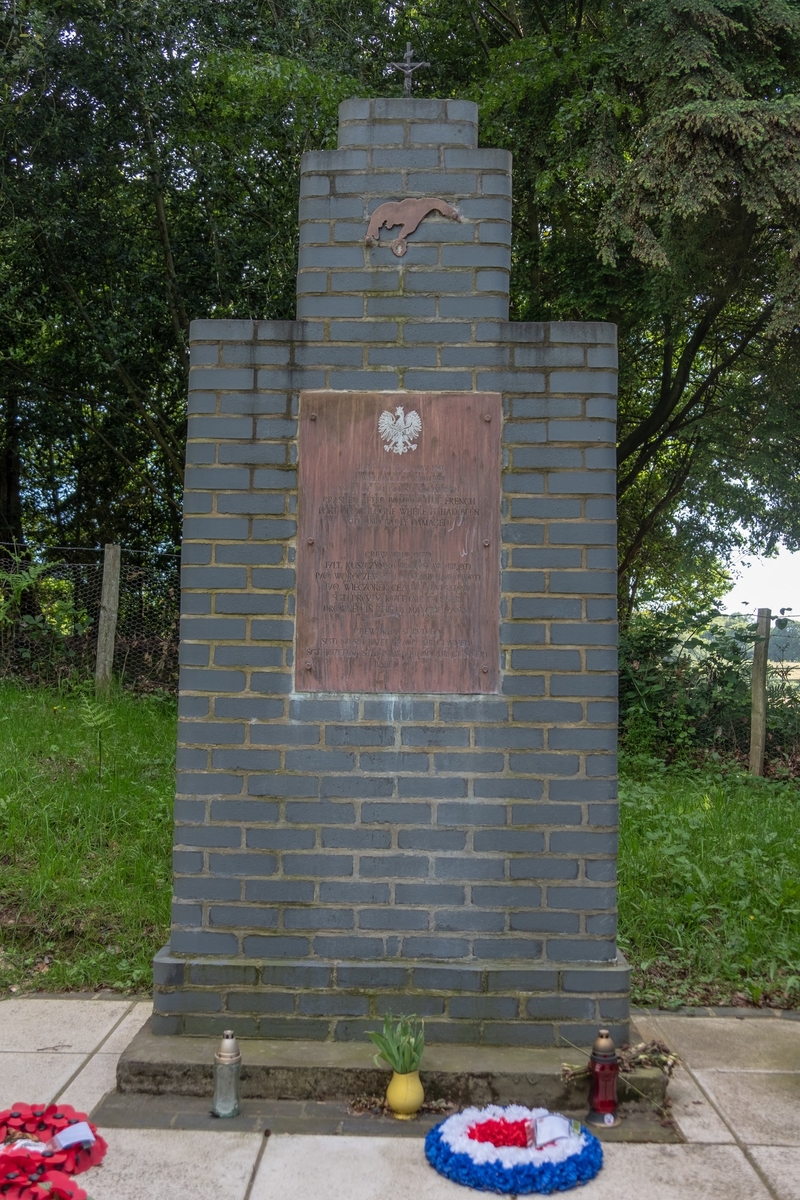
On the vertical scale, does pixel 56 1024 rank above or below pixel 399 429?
below

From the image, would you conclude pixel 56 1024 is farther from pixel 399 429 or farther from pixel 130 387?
pixel 130 387

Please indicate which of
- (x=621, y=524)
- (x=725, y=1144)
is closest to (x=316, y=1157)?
(x=725, y=1144)

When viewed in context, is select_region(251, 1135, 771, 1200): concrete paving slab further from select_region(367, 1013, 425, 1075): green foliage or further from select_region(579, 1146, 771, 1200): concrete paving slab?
select_region(367, 1013, 425, 1075): green foliage

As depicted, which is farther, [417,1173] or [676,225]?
[676,225]

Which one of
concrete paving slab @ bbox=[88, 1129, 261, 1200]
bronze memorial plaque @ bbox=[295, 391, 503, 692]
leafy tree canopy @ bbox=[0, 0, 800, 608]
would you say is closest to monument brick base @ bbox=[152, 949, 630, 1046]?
concrete paving slab @ bbox=[88, 1129, 261, 1200]

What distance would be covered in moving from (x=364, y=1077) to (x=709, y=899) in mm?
2732

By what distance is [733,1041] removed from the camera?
4.14 metres

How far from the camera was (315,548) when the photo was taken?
378 centimetres

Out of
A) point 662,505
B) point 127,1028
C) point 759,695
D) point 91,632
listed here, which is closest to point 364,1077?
point 127,1028

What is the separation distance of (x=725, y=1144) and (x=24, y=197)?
10156 millimetres

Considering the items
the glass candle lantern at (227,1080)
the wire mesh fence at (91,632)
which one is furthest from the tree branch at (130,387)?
the glass candle lantern at (227,1080)

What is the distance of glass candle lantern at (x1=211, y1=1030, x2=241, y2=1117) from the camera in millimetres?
3299

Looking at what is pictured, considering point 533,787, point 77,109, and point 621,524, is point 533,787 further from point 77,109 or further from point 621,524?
point 621,524

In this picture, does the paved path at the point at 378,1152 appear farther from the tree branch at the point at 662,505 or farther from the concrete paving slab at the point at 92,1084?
the tree branch at the point at 662,505
